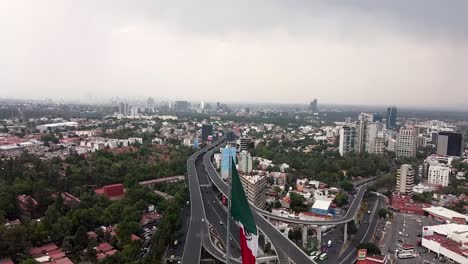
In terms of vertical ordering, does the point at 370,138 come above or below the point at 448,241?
above

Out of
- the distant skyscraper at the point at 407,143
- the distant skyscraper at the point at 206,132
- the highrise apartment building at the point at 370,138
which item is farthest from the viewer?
the distant skyscraper at the point at 206,132

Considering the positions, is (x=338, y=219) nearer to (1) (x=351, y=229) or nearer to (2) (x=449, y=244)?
(1) (x=351, y=229)

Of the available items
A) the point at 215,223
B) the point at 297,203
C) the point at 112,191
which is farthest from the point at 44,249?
the point at 297,203

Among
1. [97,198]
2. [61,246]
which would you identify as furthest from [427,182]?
[61,246]

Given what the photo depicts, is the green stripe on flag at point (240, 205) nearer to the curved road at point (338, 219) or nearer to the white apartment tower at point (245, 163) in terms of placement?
the curved road at point (338, 219)

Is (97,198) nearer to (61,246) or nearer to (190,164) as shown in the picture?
(61,246)

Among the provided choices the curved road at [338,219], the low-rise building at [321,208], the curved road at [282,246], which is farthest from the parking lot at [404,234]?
the curved road at [282,246]

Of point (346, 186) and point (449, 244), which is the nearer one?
point (449, 244)
